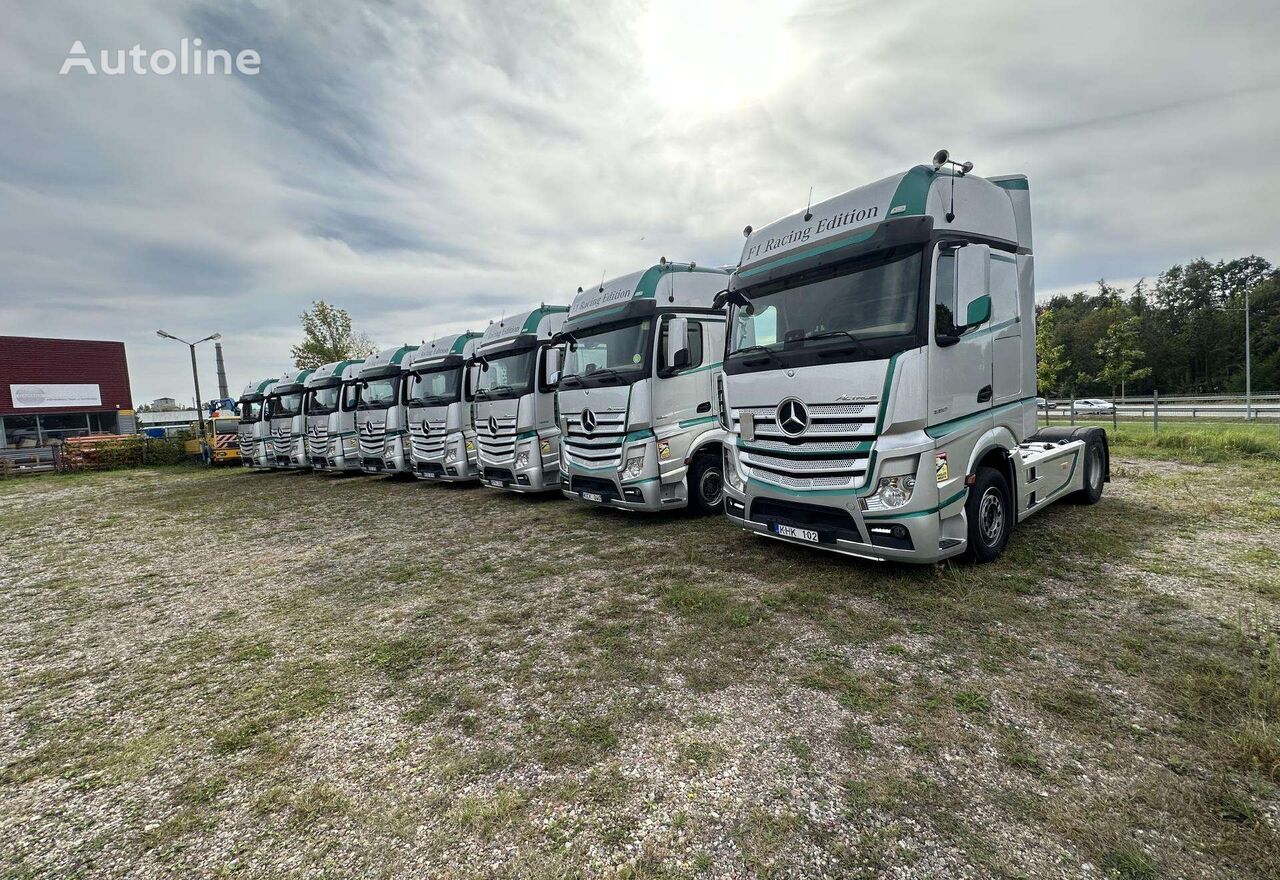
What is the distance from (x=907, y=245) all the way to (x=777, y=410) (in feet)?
5.54

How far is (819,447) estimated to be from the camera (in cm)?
471

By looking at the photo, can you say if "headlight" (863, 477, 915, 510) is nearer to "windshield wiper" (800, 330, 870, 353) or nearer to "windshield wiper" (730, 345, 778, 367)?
"windshield wiper" (800, 330, 870, 353)

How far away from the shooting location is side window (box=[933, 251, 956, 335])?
4.38 m

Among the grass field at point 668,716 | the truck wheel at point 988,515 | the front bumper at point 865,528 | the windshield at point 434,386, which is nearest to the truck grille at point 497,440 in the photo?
the windshield at point 434,386

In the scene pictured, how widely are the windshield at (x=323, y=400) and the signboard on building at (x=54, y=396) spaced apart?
3145 centimetres

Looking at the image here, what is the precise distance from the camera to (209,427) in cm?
2880

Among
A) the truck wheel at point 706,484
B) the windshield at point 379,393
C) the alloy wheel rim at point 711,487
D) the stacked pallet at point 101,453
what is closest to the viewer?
the truck wheel at point 706,484

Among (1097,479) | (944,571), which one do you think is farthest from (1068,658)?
(1097,479)

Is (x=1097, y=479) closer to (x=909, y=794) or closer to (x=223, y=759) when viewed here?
(x=909, y=794)

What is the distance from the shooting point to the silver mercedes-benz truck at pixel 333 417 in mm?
15906

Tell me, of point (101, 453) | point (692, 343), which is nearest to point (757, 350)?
point (692, 343)

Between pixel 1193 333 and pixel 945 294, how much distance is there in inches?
3004

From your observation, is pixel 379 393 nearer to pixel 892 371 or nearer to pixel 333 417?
pixel 333 417

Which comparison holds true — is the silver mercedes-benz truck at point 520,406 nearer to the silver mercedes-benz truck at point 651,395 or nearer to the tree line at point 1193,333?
the silver mercedes-benz truck at point 651,395
